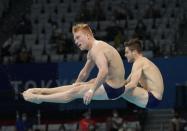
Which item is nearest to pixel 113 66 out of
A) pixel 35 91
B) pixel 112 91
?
pixel 112 91

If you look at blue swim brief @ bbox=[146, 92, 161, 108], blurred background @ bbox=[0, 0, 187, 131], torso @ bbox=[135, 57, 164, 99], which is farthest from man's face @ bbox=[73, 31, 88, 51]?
blurred background @ bbox=[0, 0, 187, 131]

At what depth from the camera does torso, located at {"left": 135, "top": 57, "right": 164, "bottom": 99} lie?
11297 mm

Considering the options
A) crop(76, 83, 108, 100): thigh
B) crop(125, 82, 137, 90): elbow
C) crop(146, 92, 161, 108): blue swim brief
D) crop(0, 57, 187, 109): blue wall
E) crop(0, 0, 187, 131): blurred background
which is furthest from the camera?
crop(0, 0, 187, 131): blurred background

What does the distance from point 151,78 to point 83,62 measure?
29.8 ft

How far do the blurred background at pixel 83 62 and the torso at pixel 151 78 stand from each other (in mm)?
8462

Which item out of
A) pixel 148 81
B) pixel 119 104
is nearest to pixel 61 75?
pixel 119 104

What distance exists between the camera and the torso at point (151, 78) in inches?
445

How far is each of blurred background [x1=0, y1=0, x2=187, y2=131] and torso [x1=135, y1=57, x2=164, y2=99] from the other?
8.46 metres

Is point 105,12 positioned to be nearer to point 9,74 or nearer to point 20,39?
point 20,39

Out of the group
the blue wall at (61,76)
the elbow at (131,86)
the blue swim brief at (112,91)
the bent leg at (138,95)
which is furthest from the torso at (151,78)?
the blue wall at (61,76)

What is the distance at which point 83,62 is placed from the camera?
20328 millimetres

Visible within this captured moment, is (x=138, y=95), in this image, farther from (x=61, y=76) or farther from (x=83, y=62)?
(x=61, y=76)

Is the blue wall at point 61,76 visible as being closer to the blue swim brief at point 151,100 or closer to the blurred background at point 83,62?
the blurred background at point 83,62

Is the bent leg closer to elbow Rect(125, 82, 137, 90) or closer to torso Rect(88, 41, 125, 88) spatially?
elbow Rect(125, 82, 137, 90)
